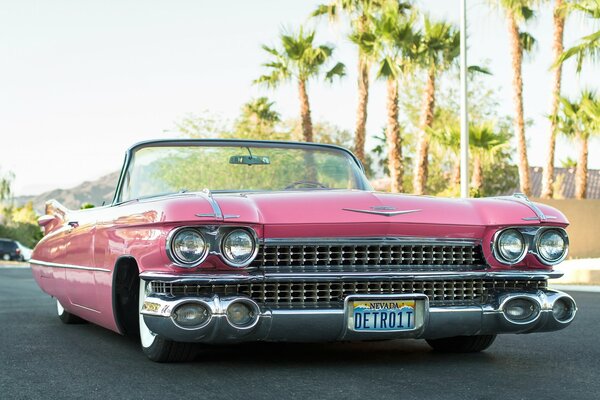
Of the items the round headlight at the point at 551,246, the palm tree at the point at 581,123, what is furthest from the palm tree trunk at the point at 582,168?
the round headlight at the point at 551,246

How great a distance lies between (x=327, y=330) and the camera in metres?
5.45

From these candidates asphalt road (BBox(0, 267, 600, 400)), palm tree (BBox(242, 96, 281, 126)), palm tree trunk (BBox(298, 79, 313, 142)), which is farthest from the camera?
palm tree (BBox(242, 96, 281, 126))

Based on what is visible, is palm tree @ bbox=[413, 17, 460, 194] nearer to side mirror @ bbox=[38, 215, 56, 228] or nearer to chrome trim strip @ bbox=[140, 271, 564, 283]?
side mirror @ bbox=[38, 215, 56, 228]

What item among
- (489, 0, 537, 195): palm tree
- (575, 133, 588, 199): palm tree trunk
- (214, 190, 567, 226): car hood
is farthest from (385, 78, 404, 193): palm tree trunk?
(214, 190, 567, 226): car hood

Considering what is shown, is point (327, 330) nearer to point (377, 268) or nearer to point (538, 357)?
point (377, 268)

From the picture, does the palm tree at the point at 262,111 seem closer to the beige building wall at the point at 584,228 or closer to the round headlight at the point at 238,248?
the beige building wall at the point at 584,228

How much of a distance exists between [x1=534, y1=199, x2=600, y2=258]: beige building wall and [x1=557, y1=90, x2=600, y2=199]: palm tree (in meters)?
2.95

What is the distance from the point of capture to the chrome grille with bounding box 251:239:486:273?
5516 mm

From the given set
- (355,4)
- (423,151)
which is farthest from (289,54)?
(423,151)

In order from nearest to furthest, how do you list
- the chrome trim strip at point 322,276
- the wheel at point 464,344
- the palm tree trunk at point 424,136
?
the chrome trim strip at point 322,276
the wheel at point 464,344
the palm tree trunk at point 424,136

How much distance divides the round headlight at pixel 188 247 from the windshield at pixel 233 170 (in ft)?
5.10

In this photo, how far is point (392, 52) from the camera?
2911cm

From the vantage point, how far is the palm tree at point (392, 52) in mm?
28812

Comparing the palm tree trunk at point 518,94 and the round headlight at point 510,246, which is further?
the palm tree trunk at point 518,94
